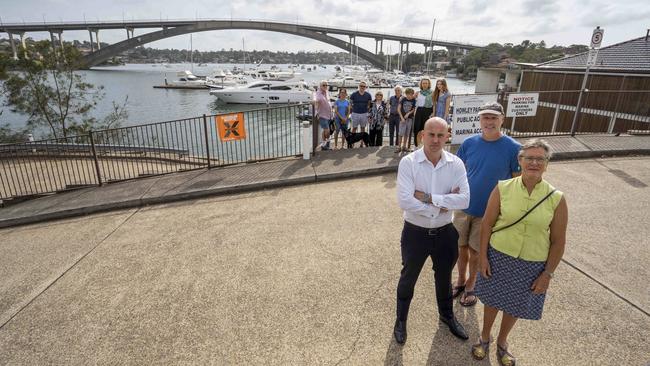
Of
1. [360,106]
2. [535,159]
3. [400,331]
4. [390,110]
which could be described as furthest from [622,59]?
[400,331]

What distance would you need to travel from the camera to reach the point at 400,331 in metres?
2.99

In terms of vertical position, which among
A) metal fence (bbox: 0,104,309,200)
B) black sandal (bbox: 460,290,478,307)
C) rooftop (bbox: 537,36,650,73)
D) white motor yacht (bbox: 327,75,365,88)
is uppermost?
rooftop (bbox: 537,36,650,73)

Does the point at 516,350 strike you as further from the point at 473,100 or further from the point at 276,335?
the point at 473,100

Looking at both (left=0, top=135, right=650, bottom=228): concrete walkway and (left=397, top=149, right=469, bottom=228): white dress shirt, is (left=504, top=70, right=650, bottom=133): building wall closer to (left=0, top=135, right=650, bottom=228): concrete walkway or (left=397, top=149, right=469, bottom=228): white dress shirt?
(left=0, top=135, right=650, bottom=228): concrete walkway

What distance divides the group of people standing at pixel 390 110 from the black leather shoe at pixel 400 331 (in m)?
5.48

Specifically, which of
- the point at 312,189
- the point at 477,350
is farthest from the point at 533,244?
the point at 312,189

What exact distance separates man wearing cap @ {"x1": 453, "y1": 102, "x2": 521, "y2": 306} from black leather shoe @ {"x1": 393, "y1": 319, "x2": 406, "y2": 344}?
84cm

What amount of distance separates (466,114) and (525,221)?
6.56m

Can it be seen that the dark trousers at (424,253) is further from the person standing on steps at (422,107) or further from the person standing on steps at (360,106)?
the person standing on steps at (360,106)

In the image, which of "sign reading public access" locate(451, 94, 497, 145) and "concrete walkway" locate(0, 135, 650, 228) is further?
"sign reading public access" locate(451, 94, 497, 145)

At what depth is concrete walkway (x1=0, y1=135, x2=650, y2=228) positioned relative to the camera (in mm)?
6594

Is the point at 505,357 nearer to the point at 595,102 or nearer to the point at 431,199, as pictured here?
the point at 431,199

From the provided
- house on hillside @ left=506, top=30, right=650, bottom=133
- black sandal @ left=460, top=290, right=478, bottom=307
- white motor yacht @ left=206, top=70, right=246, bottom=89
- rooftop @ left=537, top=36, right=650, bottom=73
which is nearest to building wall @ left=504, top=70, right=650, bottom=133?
house on hillside @ left=506, top=30, right=650, bottom=133

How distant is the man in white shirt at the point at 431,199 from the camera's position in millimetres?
2615
